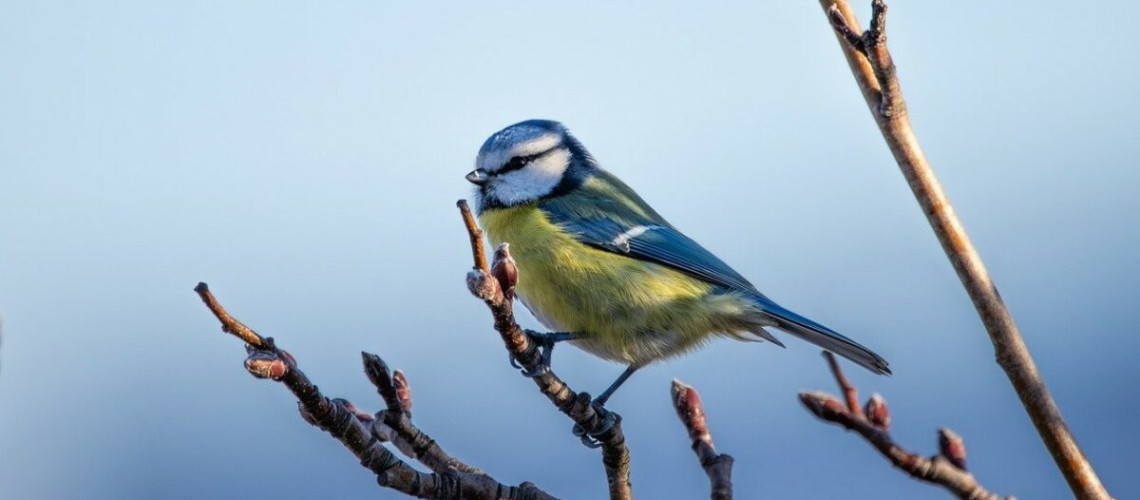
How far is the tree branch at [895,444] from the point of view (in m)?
Result: 1.29

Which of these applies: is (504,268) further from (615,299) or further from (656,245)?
(656,245)

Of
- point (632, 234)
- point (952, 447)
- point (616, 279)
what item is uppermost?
point (632, 234)

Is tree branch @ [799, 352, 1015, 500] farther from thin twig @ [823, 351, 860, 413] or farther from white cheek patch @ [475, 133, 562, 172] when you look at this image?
white cheek patch @ [475, 133, 562, 172]

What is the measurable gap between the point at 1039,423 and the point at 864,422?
21 centimetres

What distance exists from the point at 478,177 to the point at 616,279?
59 cm

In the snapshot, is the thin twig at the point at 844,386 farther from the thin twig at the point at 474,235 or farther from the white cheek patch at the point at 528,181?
the white cheek patch at the point at 528,181

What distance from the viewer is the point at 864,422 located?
4.59 ft

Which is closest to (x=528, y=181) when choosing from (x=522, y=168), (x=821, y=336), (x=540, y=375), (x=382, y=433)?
(x=522, y=168)

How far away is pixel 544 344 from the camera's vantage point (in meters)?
2.07

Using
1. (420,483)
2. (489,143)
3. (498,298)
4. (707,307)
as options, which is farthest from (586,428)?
(489,143)

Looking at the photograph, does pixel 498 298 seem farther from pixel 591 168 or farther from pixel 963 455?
pixel 591 168

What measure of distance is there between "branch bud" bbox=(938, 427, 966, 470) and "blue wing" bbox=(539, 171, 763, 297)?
1.38 m

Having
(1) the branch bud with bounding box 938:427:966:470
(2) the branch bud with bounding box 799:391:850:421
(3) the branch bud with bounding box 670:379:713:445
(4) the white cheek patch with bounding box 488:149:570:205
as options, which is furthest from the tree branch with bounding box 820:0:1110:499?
(4) the white cheek patch with bounding box 488:149:570:205

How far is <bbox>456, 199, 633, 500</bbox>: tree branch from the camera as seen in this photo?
142 cm
